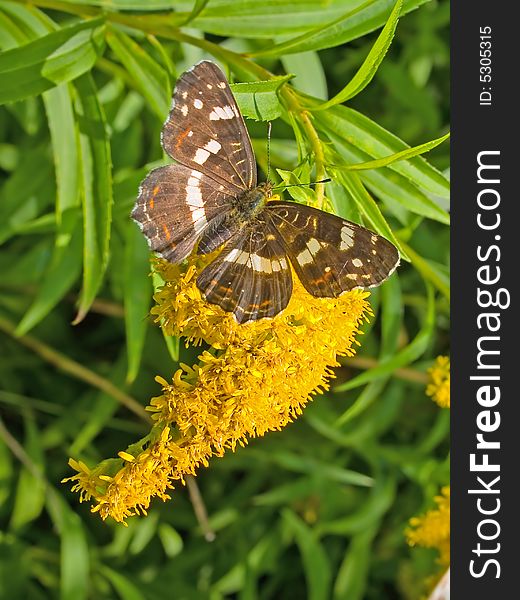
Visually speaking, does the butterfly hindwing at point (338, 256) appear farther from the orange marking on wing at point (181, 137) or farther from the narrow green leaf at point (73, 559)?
the narrow green leaf at point (73, 559)

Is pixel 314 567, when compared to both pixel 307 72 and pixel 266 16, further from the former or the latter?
pixel 266 16

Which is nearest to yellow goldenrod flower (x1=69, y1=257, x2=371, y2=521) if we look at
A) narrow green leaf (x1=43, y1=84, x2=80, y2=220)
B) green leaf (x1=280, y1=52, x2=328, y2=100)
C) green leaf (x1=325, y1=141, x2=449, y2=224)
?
green leaf (x1=325, y1=141, x2=449, y2=224)

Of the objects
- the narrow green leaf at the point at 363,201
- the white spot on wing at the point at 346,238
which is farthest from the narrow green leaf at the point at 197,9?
the white spot on wing at the point at 346,238

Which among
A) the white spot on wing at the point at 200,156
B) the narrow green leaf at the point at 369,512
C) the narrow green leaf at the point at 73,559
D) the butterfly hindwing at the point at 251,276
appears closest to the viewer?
the butterfly hindwing at the point at 251,276

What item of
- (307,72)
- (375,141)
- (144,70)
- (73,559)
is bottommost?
(73,559)

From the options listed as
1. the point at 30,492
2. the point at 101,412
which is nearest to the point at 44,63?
the point at 101,412
